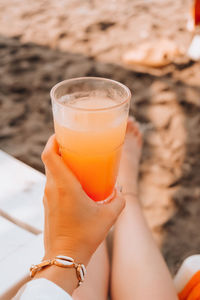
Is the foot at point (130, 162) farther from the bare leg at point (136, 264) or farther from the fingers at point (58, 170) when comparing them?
the fingers at point (58, 170)

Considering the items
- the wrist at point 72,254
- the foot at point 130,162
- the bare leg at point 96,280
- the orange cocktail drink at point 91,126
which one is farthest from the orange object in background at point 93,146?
the foot at point 130,162

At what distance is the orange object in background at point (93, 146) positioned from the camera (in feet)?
2.27

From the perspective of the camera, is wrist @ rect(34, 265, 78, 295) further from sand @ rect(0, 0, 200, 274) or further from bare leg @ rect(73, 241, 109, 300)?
sand @ rect(0, 0, 200, 274)

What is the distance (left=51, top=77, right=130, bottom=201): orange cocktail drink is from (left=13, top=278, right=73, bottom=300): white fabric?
24cm

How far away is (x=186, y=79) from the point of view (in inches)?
98.4

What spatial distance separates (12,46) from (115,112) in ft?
8.24

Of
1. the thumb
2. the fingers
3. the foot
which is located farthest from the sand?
the fingers

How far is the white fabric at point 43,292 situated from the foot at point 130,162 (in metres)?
0.67

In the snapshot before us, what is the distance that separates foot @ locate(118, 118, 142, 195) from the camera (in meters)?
1.36

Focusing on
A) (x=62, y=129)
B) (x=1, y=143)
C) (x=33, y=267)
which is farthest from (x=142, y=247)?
(x=1, y=143)

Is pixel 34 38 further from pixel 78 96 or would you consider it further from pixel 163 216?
pixel 78 96

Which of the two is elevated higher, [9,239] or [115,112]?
[115,112]

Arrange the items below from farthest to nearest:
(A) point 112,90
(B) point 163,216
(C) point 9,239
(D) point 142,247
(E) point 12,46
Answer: (E) point 12,46 < (B) point 163,216 < (D) point 142,247 < (C) point 9,239 < (A) point 112,90

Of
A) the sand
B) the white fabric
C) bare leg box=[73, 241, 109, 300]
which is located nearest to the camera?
the white fabric
